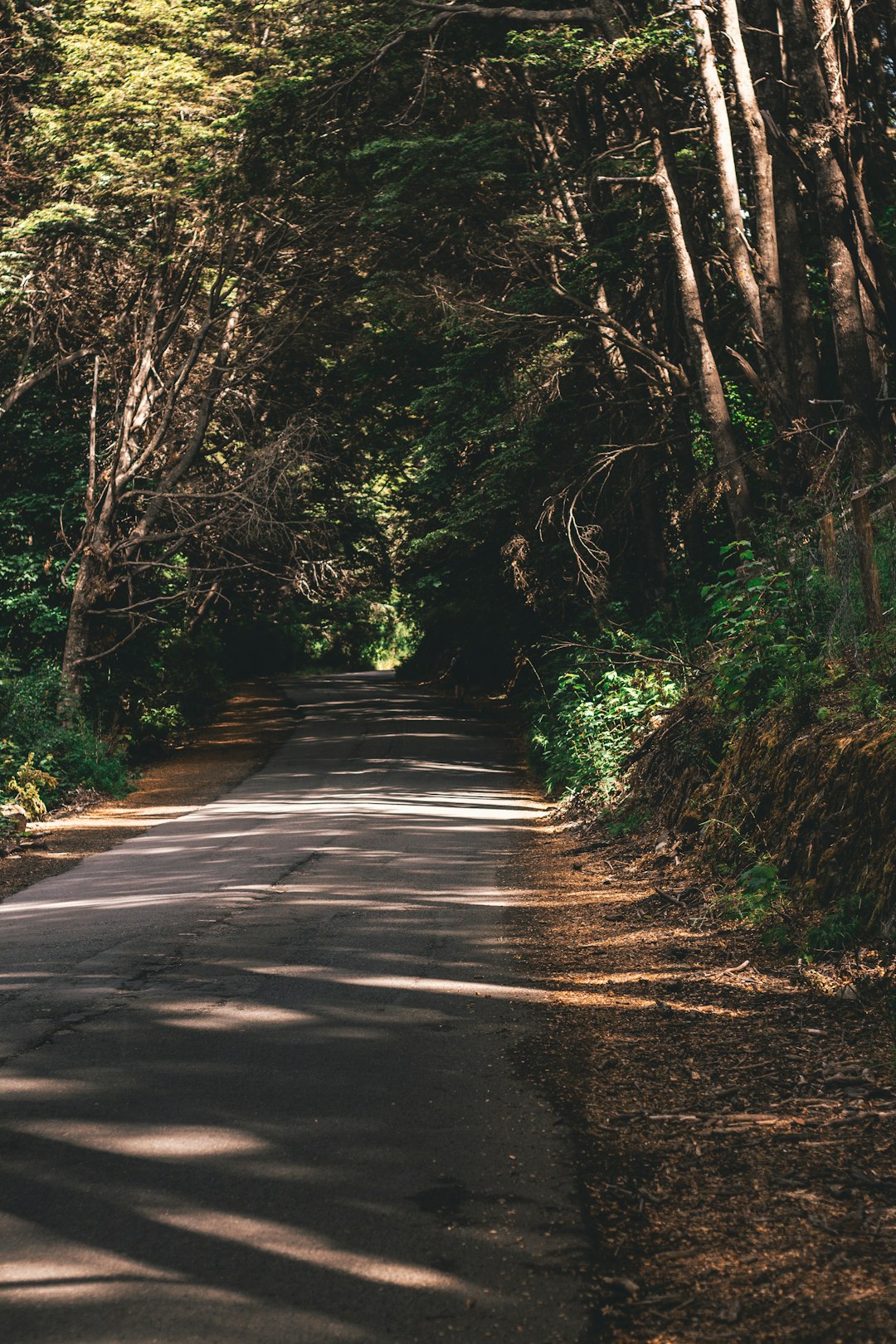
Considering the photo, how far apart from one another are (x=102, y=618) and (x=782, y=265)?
14955mm

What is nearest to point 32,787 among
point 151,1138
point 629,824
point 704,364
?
point 629,824

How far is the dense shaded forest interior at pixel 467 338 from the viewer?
15.0m

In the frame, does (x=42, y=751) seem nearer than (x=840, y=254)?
No

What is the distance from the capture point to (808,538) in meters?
11.0

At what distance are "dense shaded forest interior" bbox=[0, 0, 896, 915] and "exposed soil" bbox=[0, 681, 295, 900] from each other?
921 millimetres

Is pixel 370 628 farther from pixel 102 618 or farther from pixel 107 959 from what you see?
pixel 107 959

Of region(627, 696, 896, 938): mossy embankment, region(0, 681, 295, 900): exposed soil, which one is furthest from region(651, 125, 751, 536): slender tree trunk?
region(0, 681, 295, 900): exposed soil

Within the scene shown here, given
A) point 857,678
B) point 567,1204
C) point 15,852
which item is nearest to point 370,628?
point 15,852

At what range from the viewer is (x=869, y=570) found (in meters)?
8.92

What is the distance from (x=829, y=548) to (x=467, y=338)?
12855mm

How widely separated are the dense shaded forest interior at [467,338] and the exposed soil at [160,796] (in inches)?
36.3

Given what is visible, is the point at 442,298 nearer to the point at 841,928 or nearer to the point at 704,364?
the point at 704,364

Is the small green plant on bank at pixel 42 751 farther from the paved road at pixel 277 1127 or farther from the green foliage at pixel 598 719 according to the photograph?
the paved road at pixel 277 1127

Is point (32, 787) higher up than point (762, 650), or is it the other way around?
point (762, 650)
